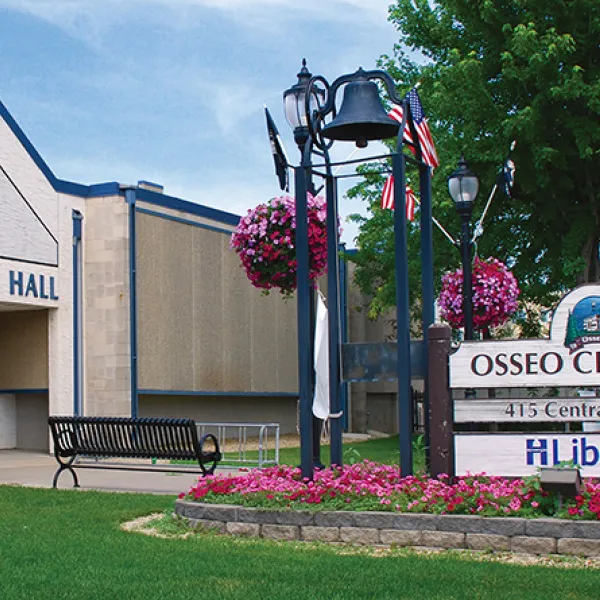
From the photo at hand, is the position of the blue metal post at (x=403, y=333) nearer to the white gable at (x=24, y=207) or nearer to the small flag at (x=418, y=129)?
the small flag at (x=418, y=129)

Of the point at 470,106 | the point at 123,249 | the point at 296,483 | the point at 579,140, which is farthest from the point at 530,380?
the point at 123,249

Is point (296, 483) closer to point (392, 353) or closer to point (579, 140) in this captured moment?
point (392, 353)

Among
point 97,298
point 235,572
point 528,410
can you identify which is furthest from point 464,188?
point 97,298

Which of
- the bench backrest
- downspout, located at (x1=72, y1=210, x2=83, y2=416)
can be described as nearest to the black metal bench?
the bench backrest

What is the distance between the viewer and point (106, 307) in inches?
902

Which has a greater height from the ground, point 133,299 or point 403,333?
point 133,299

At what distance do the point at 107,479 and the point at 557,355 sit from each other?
8.25m

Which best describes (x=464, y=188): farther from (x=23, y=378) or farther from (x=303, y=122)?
(x=23, y=378)

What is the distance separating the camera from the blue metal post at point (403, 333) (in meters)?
9.51

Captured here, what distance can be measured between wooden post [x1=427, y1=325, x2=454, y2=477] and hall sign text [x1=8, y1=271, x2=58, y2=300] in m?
13.6

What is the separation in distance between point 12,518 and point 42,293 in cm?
1228

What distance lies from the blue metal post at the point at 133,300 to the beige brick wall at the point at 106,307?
0.31ft

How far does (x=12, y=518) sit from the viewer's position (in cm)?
1007

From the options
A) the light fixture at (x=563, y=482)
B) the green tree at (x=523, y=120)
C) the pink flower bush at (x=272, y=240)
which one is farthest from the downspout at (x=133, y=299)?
the light fixture at (x=563, y=482)
